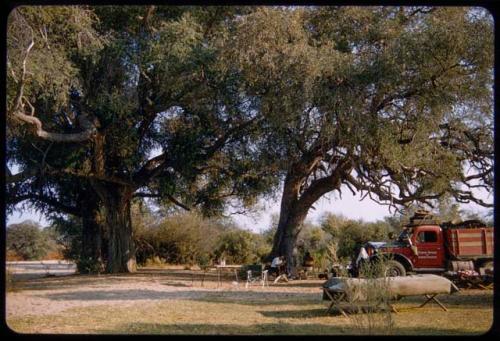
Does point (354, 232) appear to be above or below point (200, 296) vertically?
above

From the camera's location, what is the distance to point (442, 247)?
1733cm

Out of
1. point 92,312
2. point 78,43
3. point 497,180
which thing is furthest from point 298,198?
point 497,180

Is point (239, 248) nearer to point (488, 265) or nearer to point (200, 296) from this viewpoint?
point (488, 265)

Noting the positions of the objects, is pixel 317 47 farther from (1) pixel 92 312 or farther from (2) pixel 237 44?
(1) pixel 92 312

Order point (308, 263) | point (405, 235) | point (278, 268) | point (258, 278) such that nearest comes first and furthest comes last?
point (405, 235), point (258, 278), point (278, 268), point (308, 263)

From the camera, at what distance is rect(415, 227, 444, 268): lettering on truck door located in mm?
Answer: 17266

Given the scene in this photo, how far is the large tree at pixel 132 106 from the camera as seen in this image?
52.0 feet

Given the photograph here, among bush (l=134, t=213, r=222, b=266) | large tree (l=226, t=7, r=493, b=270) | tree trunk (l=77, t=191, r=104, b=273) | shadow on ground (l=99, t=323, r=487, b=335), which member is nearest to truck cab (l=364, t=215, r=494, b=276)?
large tree (l=226, t=7, r=493, b=270)

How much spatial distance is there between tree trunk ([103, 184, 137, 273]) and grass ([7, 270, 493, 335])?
8.06 metres

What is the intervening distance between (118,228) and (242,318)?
12889mm

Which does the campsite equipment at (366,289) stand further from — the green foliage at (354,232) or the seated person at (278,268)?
the green foliage at (354,232)

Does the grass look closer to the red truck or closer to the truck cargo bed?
the red truck

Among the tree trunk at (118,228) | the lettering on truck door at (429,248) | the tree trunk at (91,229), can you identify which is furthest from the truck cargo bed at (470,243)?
the tree trunk at (91,229)

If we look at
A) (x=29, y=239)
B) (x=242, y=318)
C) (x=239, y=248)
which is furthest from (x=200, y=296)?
(x=29, y=239)
